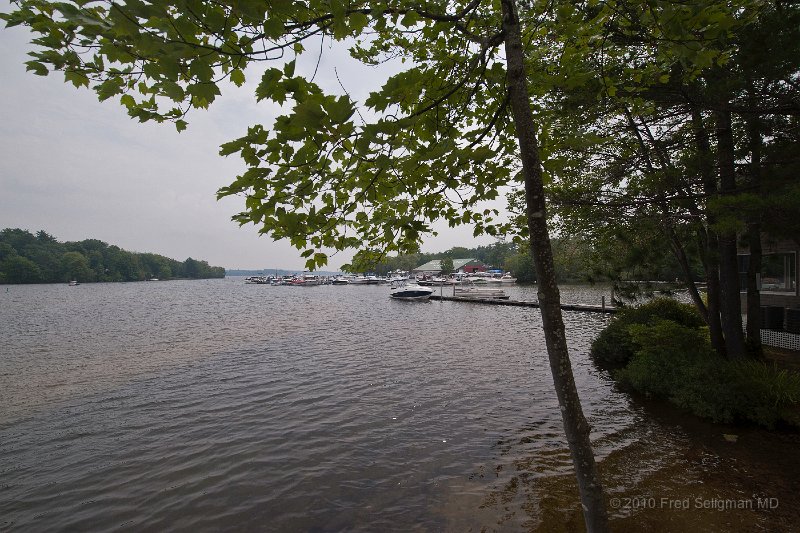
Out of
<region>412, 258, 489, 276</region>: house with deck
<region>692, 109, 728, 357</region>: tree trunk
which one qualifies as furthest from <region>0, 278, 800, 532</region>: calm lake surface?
<region>412, 258, 489, 276</region>: house with deck

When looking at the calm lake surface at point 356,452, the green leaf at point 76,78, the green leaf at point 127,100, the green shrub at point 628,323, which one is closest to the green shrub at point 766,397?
the calm lake surface at point 356,452

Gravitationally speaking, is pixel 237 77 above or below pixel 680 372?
above

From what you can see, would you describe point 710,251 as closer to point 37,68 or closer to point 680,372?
point 680,372

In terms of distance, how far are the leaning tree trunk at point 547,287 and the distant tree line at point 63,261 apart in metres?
174

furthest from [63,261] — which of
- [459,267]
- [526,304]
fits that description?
[526,304]

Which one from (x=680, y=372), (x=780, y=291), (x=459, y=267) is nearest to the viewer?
(x=680, y=372)

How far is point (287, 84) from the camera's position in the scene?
2.39 metres

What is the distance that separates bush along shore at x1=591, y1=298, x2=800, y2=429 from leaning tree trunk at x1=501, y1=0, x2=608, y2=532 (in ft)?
25.2

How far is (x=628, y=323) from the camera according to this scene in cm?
1411

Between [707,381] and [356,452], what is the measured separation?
7898 millimetres

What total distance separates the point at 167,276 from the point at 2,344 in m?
194

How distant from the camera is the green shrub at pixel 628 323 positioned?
46.0 ft

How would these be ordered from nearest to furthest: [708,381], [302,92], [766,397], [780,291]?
[302,92]
[766,397]
[708,381]
[780,291]

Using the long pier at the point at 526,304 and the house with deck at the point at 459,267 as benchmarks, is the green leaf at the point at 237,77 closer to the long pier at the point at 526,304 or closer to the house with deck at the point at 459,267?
the long pier at the point at 526,304
